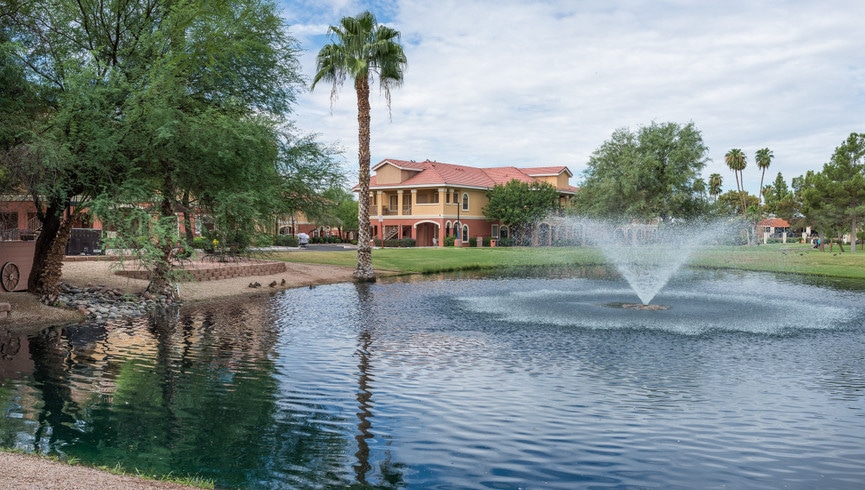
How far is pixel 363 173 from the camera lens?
37.4 meters

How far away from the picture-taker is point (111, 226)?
20.0 m

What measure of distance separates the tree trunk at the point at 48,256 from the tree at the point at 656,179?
2089 inches

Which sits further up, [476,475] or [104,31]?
[104,31]

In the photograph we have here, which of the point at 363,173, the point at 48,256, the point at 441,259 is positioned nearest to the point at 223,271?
the point at 363,173

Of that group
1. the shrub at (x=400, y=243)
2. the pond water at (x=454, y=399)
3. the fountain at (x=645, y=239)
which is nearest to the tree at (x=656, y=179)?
the fountain at (x=645, y=239)

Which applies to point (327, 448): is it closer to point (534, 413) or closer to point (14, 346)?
point (534, 413)

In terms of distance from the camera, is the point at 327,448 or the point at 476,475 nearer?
the point at 476,475

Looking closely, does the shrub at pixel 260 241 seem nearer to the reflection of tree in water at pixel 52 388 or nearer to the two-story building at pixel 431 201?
the reflection of tree in water at pixel 52 388

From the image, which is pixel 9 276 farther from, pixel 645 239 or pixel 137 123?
pixel 645 239

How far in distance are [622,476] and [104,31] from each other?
22936 millimetres

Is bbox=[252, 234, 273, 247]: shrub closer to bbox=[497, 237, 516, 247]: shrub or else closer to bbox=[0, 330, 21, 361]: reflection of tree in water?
bbox=[0, 330, 21, 361]: reflection of tree in water

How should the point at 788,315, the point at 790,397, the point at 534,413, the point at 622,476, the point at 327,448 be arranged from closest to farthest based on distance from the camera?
the point at 622,476
the point at 327,448
the point at 534,413
the point at 790,397
the point at 788,315

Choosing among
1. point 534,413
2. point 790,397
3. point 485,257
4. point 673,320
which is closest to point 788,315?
point 673,320

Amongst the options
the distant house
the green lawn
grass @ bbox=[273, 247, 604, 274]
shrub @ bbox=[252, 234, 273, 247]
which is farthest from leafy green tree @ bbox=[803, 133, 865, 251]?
the distant house
